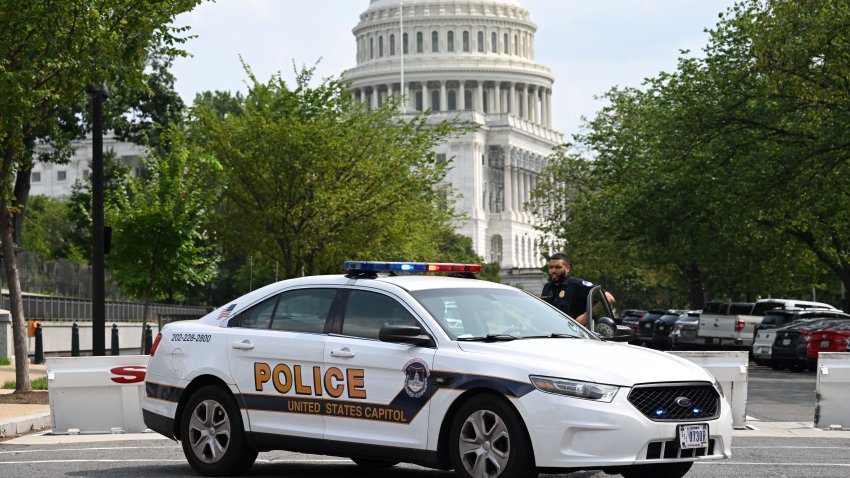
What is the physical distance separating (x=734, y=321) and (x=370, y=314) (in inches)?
1413

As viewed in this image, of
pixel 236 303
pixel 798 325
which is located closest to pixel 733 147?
pixel 798 325

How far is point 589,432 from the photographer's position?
32.8 feet

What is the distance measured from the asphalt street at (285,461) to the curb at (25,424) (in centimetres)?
37

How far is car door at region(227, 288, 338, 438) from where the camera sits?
11547mm

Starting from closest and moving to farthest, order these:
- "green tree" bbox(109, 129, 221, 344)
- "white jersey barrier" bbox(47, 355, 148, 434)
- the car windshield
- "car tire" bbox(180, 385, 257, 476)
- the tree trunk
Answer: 1. the car windshield
2. "car tire" bbox(180, 385, 257, 476)
3. "white jersey barrier" bbox(47, 355, 148, 434)
4. the tree trunk
5. "green tree" bbox(109, 129, 221, 344)

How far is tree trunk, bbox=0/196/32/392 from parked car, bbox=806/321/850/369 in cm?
1741

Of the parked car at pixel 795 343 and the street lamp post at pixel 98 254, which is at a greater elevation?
the street lamp post at pixel 98 254

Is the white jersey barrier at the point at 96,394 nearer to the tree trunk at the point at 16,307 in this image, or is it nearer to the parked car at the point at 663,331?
the tree trunk at the point at 16,307

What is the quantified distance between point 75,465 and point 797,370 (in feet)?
88.7

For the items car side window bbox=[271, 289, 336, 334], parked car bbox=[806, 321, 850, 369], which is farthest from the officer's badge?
parked car bbox=[806, 321, 850, 369]

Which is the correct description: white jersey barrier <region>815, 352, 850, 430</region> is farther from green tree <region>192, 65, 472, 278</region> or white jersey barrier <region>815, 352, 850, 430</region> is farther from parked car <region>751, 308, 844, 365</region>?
green tree <region>192, 65, 472, 278</region>

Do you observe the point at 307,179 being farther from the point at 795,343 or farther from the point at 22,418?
the point at 22,418

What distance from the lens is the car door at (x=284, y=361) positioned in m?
11.5

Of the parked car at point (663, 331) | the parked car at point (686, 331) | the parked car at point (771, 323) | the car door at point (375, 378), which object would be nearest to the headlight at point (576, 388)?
the car door at point (375, 378)
